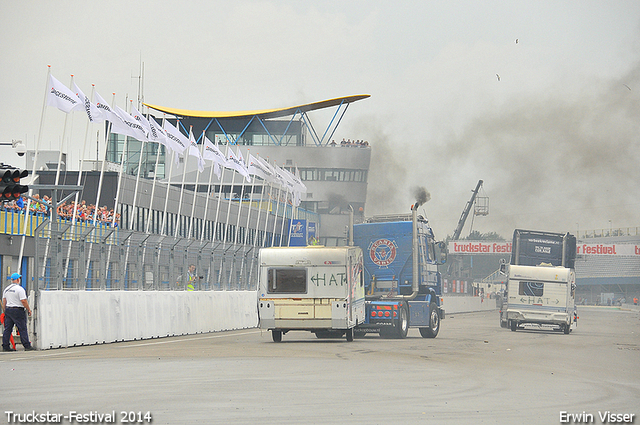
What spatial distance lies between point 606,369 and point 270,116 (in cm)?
9381

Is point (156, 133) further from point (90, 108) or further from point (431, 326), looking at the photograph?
point (431, 326)

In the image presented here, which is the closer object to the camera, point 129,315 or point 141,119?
point 129,315

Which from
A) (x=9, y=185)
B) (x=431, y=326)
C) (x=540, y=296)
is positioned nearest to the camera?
(x=9, y=185)

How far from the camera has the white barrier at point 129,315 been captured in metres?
22.2

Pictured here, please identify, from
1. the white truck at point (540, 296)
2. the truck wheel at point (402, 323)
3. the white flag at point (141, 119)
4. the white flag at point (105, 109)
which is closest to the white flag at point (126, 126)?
the white flag at point (141, 119)

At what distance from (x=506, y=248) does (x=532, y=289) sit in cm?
9704

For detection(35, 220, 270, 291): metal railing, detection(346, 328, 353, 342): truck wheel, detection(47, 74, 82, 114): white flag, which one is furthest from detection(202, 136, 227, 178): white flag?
detection(346, 328, 353, 342): truck wheel

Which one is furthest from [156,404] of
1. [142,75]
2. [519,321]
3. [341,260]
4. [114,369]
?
[142,75]

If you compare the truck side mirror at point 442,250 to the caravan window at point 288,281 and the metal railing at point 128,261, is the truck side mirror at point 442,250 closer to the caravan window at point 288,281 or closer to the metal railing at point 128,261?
Answer: the caravan window at point 288,281

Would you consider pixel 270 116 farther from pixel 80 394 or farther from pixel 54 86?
pixel 80 394

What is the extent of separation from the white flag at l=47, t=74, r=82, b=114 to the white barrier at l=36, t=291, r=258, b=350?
6258 mm

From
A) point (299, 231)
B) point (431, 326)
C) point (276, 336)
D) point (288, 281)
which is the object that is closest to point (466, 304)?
point (299, 231)

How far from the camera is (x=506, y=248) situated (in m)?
133

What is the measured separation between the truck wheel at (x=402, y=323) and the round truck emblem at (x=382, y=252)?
Result: 5.20 feet
